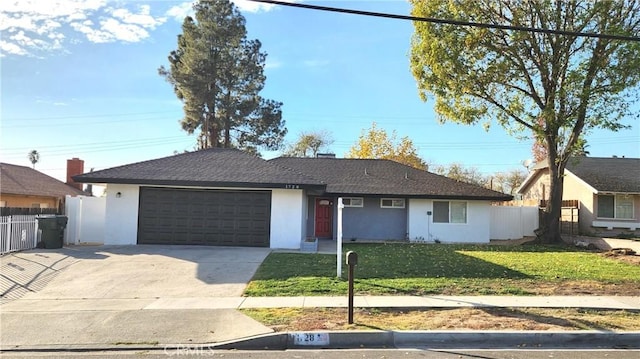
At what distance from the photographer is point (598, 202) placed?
25.6 m

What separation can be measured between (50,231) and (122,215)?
2498 mm

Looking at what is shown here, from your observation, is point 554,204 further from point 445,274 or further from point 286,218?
point 286,218

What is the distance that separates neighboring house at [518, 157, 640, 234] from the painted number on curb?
20.6 m

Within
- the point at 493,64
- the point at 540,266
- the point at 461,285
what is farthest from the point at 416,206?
the point at 461,285

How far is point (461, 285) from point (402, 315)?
122 inches

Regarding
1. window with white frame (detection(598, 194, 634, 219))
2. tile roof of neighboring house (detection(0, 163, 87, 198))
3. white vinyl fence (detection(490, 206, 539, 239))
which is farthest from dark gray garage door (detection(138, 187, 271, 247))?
window with white frame (detection(598, 194, 634, 219))

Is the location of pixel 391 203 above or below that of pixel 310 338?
above

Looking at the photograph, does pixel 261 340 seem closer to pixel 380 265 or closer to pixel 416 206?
pixel 380 265

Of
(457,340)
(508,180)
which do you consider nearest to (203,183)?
(457,340)

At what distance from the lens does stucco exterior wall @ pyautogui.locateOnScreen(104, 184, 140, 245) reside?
18.5 metres

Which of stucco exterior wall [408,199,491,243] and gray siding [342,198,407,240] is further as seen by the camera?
gray siding [342,198,407,240]

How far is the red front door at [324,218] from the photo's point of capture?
79.7ft

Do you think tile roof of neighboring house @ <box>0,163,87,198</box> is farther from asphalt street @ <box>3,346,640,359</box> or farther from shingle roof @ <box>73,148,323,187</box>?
asphalt street @ <box>3,346,640,359</box>

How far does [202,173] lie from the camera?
1867cm
